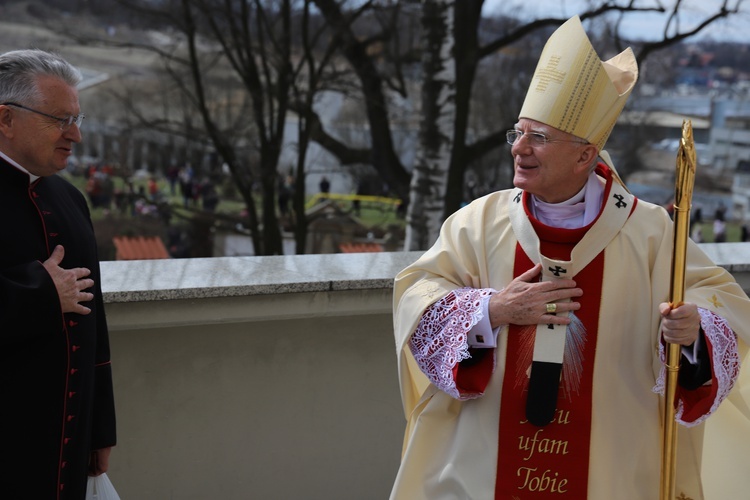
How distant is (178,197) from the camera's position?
1597cm

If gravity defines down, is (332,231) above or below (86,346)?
below

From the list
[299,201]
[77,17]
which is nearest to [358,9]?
[299,201]

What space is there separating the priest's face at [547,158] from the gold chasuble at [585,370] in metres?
0.13

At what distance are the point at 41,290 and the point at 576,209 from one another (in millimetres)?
1528

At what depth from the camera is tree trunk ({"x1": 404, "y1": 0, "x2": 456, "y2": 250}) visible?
10.4 m

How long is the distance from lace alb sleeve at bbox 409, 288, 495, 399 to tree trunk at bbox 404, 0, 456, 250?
743 cm

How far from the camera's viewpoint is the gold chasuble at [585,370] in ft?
9.71

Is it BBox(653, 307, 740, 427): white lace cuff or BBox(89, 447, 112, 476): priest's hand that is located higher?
BBox(653, 307, 740, 427): white lace cuff

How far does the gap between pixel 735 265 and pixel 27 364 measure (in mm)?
3137

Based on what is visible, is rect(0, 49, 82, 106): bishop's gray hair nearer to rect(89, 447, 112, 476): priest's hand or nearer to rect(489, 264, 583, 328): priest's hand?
rect(89, 447, 112, 476): priest's hand

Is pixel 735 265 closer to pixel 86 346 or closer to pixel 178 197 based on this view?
pixel 86 346

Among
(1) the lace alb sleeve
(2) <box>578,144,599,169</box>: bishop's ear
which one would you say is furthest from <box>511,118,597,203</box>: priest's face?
(1) the lace alb sleeve

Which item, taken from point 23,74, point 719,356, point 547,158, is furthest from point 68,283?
point 719,356

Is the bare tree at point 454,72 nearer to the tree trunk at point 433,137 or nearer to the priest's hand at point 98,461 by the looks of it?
the tree trunk at point 433,137
